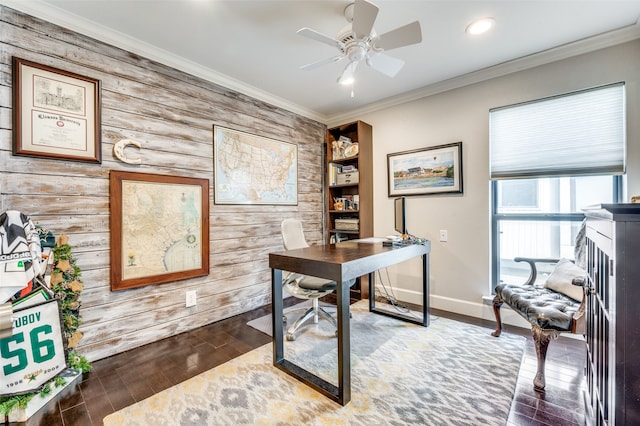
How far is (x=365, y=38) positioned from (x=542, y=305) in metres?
2.15

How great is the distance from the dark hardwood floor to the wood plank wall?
0.22m

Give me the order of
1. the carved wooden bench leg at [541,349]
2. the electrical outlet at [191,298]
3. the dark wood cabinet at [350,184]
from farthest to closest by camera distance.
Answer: the dark wood cabinet at [350,184]
the electrical outlet at [191,298]
the carved wooden bench leg at [541,349]

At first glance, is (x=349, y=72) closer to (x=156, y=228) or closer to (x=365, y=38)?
(x=365, y=38)

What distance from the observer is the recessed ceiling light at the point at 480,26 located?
78.6 inches

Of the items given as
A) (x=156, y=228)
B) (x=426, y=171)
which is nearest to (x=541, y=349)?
(x=426, y=171)

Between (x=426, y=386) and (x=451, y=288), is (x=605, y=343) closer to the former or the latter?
(x=426, y=386)

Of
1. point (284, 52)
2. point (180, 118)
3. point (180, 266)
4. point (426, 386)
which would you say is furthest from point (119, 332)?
point (284, 52)

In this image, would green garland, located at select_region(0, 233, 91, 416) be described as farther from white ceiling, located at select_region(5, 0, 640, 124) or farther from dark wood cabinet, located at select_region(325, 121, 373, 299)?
dark wood cabinet, located at select_region(325, 121, 373, 299)

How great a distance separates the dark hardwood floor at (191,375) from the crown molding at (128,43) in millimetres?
2446

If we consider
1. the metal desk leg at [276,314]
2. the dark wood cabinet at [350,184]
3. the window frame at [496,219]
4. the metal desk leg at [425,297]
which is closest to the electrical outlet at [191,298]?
the metal desk leg at [276,314]

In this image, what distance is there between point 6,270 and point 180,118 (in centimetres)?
163

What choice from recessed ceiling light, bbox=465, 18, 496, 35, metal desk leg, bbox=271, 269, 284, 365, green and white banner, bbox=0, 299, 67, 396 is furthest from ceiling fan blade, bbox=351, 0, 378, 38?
green and white banner, bbox=0, 299, 67, 396

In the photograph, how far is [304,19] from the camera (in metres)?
1.98

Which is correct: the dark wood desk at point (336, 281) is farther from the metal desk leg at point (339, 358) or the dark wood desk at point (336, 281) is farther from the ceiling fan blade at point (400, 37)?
the ceiling fan blade at point (400, 37)
